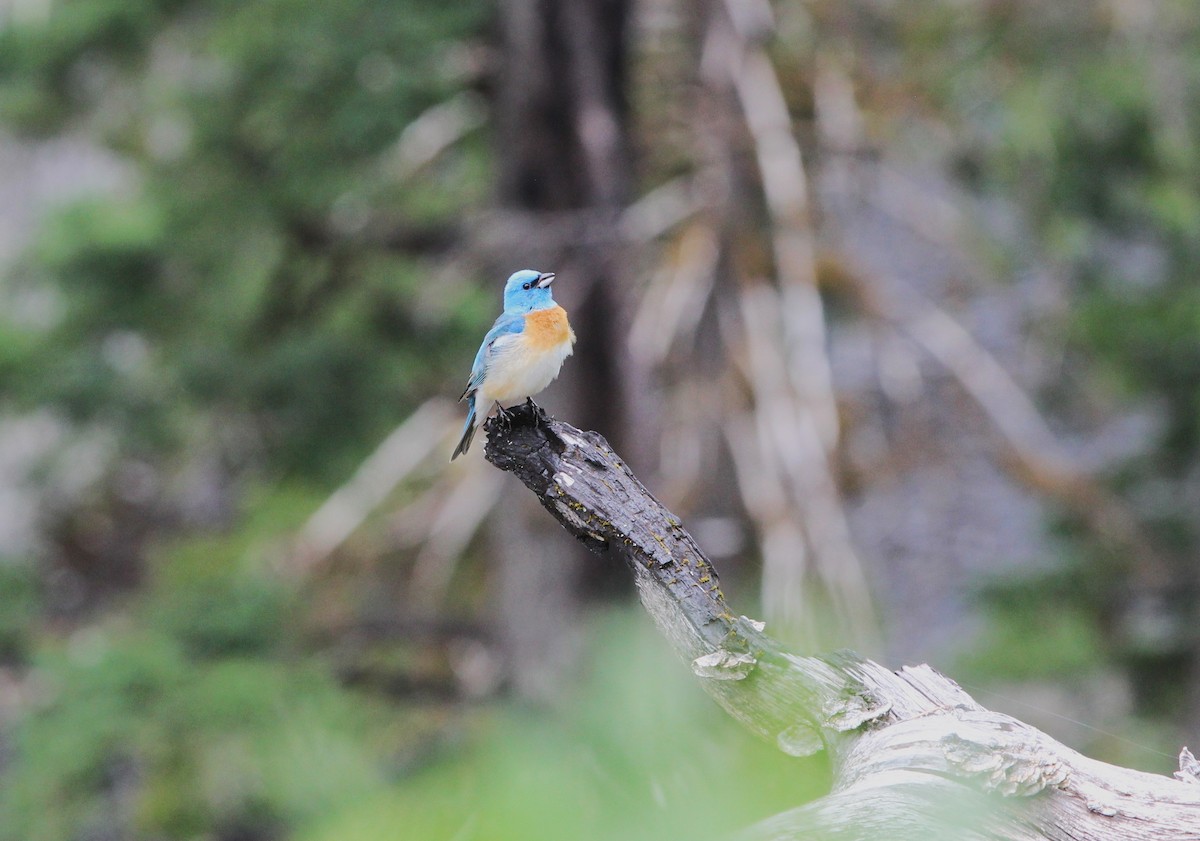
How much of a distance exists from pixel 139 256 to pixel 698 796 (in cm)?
541

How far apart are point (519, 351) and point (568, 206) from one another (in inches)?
155

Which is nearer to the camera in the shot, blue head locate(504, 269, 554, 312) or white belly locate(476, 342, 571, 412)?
white belly locate(476, 342, 571, 412)

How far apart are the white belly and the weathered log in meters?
0.30

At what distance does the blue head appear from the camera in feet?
7.06

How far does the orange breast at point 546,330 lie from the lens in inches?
80.7

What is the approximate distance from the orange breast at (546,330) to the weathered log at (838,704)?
0.41 m

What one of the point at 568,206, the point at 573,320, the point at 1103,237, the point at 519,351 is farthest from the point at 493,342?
the point at 1103,237

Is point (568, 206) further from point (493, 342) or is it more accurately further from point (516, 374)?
point (516, 374)

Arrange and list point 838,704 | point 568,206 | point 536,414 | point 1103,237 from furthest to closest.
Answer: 1. point 1103,237
2. point 568,206
3. point 536,414
4. point 838,704

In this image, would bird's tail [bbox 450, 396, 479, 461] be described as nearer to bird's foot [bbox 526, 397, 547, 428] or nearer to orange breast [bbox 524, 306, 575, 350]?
orange breast [bbox 524, 306, 575, 350]

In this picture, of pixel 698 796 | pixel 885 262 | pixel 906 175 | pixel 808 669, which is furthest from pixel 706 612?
pixel 885 262

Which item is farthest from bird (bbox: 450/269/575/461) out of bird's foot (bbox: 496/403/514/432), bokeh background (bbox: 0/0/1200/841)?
bokeh background (bbox: 0/0/1200/841)

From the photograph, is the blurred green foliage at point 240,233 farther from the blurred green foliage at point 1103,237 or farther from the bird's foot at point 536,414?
the bird's foot at point 536,414

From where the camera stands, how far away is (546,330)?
81.7 inches
